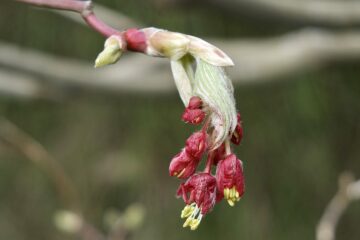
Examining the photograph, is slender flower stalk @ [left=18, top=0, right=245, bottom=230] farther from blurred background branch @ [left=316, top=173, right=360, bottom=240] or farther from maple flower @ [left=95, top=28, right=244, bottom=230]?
blurred background branch @ [left=316, top=173, right=360, bottom=240]

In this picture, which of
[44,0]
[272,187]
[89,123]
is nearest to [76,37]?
[89,123]

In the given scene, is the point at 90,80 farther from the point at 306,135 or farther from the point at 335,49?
the point at 306,135

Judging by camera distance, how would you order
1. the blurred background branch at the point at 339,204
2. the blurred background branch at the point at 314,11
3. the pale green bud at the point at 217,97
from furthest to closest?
the blurred background branch at the point at 314,11 < the blurred background branch at the point at 339,204 < the pale green bud at the point at 217,97

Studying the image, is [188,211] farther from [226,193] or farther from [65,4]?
[65,4]

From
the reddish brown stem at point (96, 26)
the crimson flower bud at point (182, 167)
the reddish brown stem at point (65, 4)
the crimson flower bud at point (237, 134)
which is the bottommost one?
the crimson flower bud at point (182, 167)

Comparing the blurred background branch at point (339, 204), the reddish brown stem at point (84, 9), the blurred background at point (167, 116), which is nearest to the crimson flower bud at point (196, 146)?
the reddish brown stem at point (84, 9)

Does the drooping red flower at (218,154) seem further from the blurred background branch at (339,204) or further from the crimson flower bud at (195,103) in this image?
the blurred background branch at (339,204)

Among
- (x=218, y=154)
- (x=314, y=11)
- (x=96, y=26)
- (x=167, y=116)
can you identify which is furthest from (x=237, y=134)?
(x=167, y=116)
